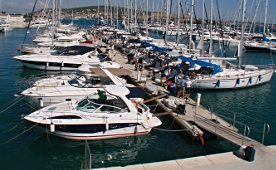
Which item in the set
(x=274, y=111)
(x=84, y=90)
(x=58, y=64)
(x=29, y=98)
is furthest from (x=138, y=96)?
(x=58, y=64)

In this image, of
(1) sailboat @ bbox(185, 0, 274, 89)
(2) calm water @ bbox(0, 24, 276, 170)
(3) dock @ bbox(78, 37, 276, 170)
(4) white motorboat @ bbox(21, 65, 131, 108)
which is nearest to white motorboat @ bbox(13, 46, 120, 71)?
(4) white motorboat @ bbox(21, 65, 131, 108)

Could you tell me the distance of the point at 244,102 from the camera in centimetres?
2181

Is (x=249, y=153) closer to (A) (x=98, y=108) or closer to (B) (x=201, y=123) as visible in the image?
(B) (x=201, y=123)

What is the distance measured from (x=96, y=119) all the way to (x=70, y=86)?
5248 millimetres

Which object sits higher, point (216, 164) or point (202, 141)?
point (216, 164)

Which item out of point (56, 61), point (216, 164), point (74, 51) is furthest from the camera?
point (74, 51)

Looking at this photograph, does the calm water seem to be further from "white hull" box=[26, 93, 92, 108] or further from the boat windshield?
the boat windshield

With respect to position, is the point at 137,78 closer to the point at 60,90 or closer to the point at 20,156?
the point at 60,90

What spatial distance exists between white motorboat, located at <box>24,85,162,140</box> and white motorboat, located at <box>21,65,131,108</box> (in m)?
2.49

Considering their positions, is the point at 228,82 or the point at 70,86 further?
the point at 228,82

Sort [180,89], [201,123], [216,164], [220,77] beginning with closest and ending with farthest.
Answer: [216,164]
[201,123]
[180,89]
[220,77]

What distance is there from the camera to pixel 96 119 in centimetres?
1282

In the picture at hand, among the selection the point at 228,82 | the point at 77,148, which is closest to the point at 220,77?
the point at 228,82

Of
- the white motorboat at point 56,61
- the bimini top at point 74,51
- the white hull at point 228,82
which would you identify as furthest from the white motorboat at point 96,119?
the bimini top at point 74,51
